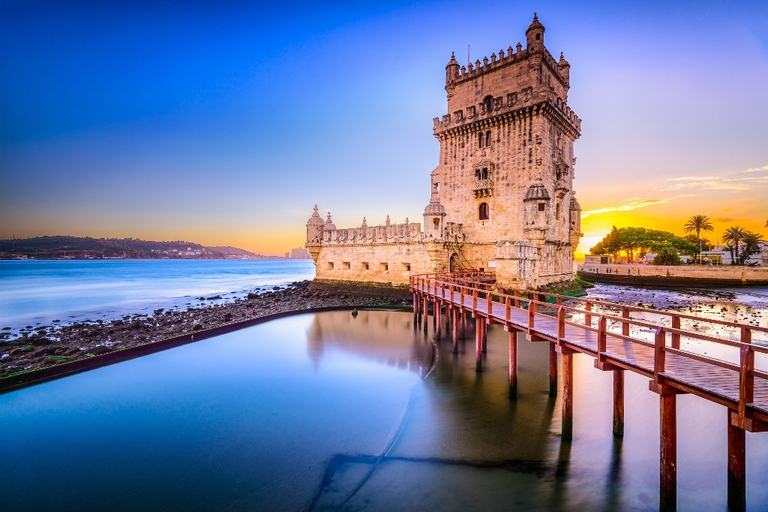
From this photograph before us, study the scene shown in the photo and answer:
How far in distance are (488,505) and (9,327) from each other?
30.7 metres

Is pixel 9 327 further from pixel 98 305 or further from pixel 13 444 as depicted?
pixel 13 444

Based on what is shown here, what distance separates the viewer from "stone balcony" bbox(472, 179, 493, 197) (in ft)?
81.3

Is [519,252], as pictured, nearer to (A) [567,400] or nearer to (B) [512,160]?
(B) [512,160]

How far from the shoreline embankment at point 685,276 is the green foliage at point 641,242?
26.2 feet

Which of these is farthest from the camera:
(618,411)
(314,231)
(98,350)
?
(314,231)

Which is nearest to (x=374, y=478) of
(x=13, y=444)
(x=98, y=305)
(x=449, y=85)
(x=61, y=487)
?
(x=61, y=487)

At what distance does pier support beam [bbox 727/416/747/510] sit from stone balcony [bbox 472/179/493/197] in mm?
20890

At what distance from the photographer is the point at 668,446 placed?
551 cm

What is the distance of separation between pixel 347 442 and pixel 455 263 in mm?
19571

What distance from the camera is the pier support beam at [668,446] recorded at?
5.52 m

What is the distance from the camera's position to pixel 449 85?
2767cm

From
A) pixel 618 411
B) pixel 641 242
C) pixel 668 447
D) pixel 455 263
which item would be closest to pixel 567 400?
pixel 618 411

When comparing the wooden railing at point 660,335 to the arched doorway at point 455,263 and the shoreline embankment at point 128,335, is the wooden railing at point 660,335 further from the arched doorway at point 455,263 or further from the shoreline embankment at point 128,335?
the shoreline embankment at point 128,335

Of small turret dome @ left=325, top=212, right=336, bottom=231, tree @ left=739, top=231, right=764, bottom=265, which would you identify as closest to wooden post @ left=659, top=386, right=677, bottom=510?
small turret dome @ left=325, top=212, right=336, bottom=231
